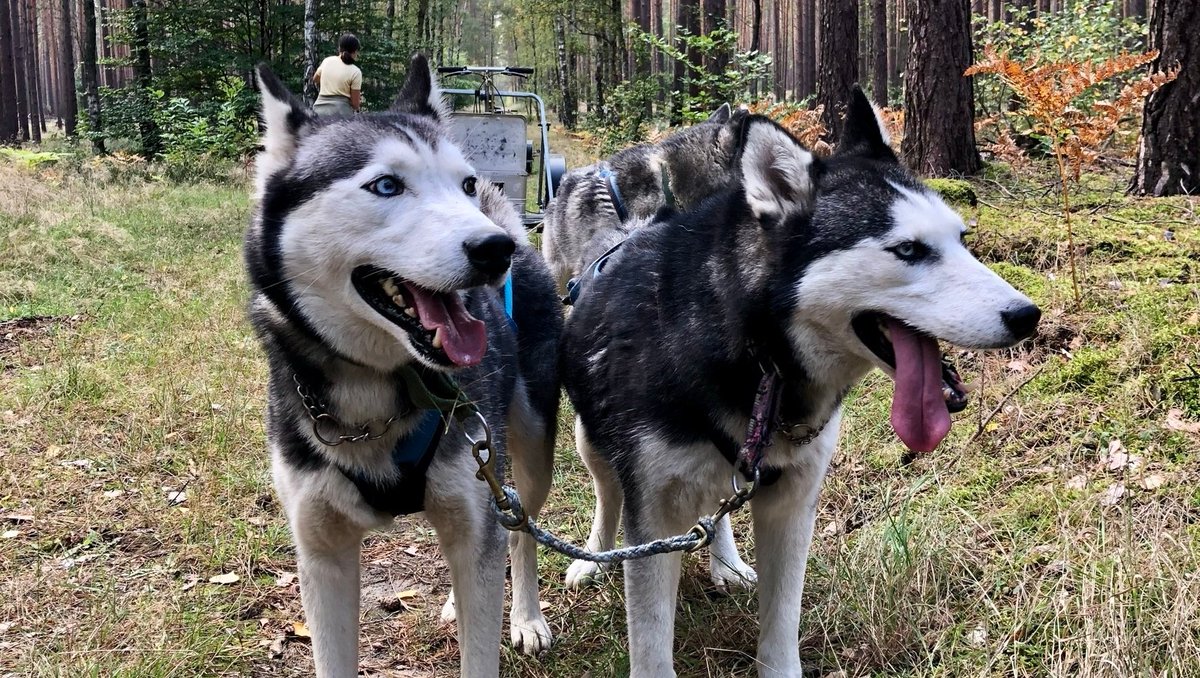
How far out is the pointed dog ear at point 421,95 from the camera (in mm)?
2664

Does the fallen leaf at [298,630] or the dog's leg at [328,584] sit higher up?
the dog's leg at [328,584]

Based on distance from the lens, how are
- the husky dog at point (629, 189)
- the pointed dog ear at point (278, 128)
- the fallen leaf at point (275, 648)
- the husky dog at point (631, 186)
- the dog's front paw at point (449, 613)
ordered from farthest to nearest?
the husky dog at point (631, 186) < the husky dog at point (629, 189) < the dog's front paw at point (449, 613) < the fallen leaf at point (275, 648) < the pointed dog ear at point (278, 128)

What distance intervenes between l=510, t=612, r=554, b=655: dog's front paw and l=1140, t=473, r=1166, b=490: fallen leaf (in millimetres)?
2183

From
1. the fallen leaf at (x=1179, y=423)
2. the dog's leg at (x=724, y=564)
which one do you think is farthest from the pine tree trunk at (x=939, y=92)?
the dog's leg at (x=724, y=564)

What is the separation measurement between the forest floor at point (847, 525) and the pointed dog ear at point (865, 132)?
128cm

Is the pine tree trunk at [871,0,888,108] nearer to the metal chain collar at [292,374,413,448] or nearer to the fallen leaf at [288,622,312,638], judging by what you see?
the fallen leaf at [288,622,312,638]

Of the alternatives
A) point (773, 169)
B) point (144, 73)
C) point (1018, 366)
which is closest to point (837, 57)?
point (1018, 366)

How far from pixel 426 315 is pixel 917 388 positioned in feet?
3.91

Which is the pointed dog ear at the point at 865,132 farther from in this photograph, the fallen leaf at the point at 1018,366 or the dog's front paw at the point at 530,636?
the fallen leaf at the point at 1018,366

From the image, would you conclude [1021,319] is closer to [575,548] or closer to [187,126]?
[575,548]

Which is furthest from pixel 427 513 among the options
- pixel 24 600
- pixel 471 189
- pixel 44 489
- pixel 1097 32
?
pixel 1097 32

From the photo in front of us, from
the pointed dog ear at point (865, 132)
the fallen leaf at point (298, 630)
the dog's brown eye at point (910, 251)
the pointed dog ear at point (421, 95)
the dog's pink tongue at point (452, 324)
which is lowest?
the fallen leaf at point (298, 630)

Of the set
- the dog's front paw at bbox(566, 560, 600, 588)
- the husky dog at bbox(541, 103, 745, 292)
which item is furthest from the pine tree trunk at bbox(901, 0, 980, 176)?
the dog's front paw at bbox(566, 560, 600, 588)

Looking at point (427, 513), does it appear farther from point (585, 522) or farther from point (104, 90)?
point (104, 90)
